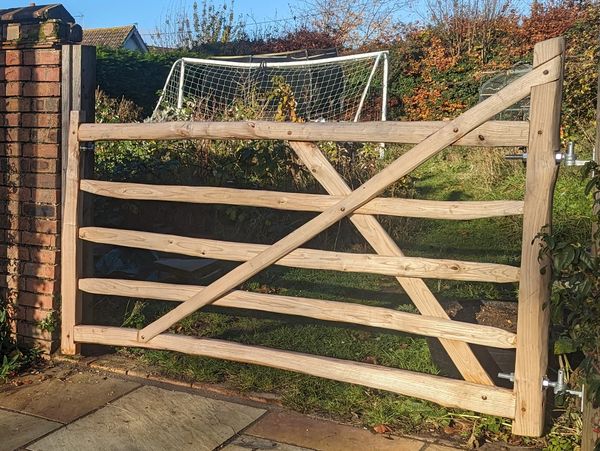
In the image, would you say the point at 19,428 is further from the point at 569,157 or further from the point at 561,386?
the point at 569,157

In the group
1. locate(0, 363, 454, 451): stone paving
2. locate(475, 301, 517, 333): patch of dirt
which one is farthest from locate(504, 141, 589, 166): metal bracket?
locate(0, 363, 454, 451): stone paving

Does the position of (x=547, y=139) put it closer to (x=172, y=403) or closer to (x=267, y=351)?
(x=267, y=351)

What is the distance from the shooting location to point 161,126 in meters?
4.34

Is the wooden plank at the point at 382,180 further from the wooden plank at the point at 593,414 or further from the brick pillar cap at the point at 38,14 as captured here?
the brick pillar cap at the point at 38,14

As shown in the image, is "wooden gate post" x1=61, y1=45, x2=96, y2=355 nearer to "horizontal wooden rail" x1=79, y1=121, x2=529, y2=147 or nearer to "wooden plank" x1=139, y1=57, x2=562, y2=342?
A: "horizontal wooden rail" x1=79, y1=121, x2=529, y2=147

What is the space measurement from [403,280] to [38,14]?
290 cm

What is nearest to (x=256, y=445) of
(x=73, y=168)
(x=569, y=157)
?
(x=569, y=157)

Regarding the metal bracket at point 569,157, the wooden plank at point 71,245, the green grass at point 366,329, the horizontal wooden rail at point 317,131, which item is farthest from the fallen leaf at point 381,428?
the wooden plank at point 71,245

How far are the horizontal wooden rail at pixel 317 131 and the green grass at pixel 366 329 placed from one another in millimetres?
516

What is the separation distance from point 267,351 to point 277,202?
0.84 metres

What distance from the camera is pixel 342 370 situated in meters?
3.83

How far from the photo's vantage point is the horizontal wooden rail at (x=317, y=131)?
3467 millimetres

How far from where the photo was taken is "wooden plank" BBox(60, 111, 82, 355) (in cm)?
453

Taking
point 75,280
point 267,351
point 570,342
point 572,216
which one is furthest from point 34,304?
point 572,216
